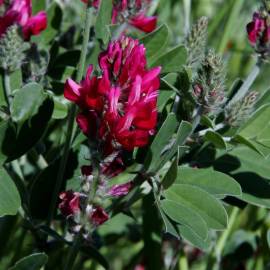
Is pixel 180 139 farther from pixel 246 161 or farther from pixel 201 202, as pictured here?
pixel 246 161

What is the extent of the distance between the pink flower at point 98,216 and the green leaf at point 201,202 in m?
0.11

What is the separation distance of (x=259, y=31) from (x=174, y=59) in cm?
17

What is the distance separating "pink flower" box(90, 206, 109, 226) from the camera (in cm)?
107

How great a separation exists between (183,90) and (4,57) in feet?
1.13

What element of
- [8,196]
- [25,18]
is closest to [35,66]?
[25,18]

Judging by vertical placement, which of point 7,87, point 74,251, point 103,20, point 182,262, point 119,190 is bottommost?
point 182,262

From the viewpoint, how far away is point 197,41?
123 cm

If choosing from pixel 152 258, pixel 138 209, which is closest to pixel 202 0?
pixel 138 209

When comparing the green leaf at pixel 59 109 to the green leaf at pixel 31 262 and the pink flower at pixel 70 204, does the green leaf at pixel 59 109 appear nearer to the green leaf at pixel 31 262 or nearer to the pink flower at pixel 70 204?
the pink flower at pixel 70 204

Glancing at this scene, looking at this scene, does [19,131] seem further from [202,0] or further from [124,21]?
[202,0]

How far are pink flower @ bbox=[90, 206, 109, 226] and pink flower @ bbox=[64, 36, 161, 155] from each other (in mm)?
113

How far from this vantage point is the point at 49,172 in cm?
125

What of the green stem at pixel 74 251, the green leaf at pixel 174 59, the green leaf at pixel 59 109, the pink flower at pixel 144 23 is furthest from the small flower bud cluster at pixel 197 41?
the green stem at pixel 74 251

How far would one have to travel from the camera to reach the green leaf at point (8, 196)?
3.56 feet
